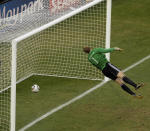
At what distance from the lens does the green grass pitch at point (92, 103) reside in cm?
1617

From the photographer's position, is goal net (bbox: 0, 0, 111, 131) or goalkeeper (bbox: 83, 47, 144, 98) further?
goal net (bbox: 0, 0, 111, 131)

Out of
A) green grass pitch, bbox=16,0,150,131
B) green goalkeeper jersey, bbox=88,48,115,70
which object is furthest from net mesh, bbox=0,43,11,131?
green goalkeeper jersey, bbox=88,48,115,70

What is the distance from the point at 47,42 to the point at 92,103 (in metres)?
4.21

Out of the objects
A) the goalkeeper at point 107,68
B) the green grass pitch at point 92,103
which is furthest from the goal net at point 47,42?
the goalkeeper at point 107,68

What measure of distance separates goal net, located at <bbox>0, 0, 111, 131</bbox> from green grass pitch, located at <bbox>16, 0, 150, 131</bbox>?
42 cm

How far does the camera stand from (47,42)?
21141 mm

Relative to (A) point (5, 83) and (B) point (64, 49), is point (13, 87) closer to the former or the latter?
(A) point (5, 83)

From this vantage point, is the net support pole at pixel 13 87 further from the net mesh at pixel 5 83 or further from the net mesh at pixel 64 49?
the net mesh at pixel 64 49

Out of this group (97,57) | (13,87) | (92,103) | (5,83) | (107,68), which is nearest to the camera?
(13,87)

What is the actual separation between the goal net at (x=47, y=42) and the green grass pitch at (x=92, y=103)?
1.37 feet

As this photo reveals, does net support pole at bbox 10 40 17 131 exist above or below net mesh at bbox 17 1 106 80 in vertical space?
below

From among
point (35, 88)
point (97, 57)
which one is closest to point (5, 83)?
point (35, 88)

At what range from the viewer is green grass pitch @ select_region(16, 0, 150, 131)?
16172 millimetres

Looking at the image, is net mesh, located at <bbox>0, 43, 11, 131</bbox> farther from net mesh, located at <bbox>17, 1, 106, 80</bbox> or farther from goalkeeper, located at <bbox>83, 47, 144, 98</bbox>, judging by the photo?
goalkeeper, located at <bbox>83, 47, 144, 98</bbox>
